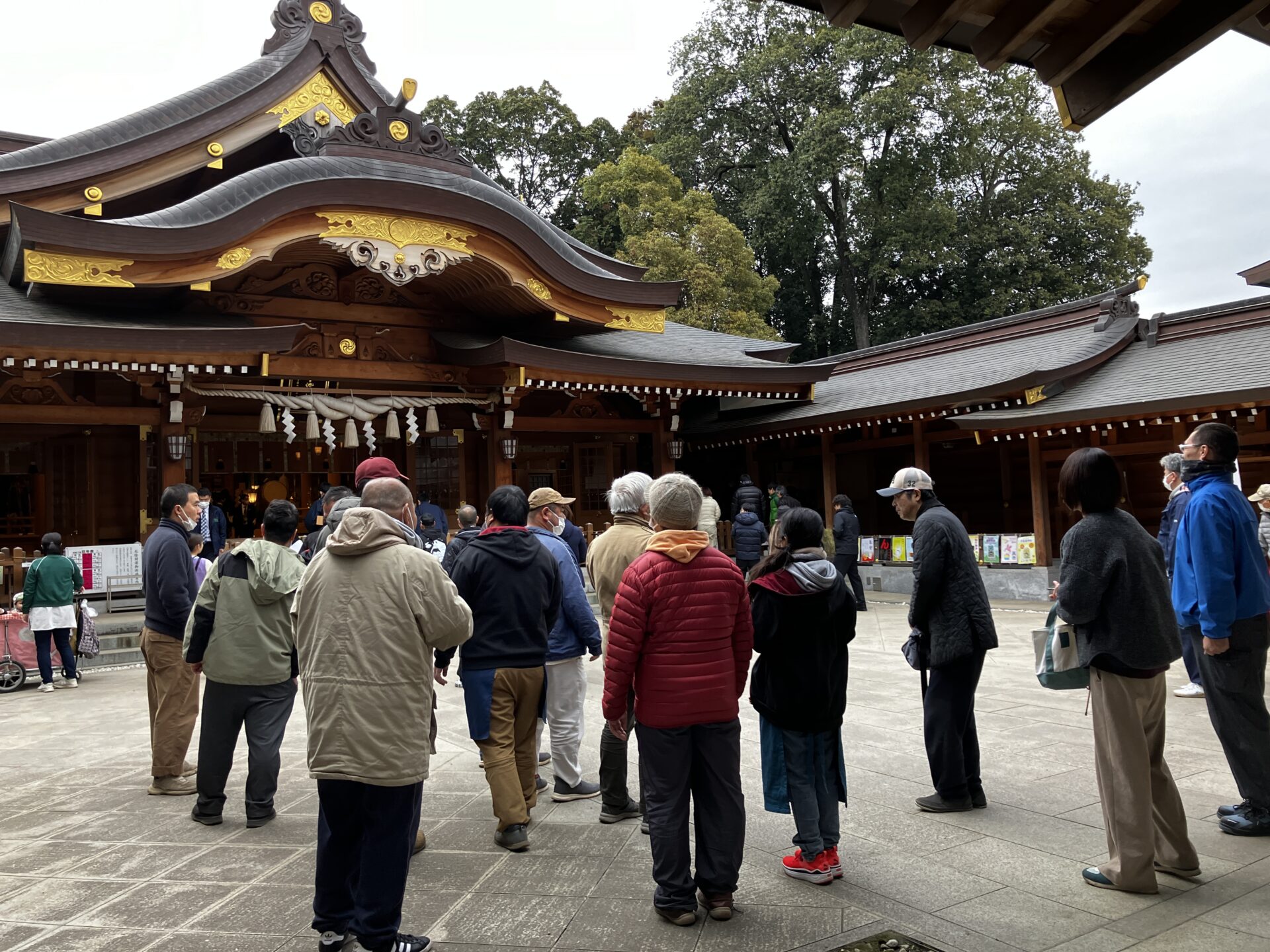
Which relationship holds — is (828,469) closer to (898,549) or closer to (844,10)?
(898,549)

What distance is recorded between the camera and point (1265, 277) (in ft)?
40.1

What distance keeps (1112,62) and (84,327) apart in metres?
10.1

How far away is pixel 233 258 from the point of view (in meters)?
11.4

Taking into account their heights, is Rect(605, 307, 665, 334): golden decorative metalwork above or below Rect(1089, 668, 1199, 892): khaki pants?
Result: above

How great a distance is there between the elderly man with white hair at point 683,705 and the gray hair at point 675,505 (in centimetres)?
5

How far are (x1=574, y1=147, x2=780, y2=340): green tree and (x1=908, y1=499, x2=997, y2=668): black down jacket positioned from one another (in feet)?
66.3

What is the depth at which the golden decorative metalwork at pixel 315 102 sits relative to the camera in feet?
49.1

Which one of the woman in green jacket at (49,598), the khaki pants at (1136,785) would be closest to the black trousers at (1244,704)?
the khaki pants at (1136,785)

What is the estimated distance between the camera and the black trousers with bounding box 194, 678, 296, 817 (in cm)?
455

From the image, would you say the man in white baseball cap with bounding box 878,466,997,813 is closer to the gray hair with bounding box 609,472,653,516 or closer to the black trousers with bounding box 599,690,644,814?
the gray hair with bounding box 609,472,653,516

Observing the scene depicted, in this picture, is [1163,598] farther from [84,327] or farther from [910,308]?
[910,308]

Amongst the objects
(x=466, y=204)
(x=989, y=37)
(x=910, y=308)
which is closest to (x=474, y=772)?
(x=989, y=37)

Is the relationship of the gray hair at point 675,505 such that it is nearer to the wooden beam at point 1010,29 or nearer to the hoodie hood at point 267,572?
the wooden beam at point 1010,29

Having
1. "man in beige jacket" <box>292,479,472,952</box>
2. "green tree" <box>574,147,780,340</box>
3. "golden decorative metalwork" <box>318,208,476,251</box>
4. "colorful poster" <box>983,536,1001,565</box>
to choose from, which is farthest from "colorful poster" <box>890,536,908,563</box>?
"man in beige jacket" <box>292,479,472,952</box>
